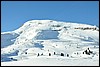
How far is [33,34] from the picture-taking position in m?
56.5

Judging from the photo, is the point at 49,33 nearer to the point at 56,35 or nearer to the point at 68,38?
the point at 56,35

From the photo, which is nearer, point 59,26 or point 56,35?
point 56,35

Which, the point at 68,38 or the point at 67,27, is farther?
the point at 67,27

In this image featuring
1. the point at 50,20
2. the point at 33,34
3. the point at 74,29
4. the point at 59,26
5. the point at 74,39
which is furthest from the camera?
Answer: the point at 50,20

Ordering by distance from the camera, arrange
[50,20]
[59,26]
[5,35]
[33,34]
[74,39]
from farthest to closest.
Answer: [50,20], [59,26], [5,35], [33,34], [74,39]

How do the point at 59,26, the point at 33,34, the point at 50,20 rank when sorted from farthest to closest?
1. the point at 50,20
2. the point at 59,26
3. the point at 33,34

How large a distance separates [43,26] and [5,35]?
10853mm

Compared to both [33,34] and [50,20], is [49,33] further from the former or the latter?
[50,20]

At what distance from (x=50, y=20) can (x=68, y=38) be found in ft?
80.4

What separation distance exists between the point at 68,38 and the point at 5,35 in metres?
14.5

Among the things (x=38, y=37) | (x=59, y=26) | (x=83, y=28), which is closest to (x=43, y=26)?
(x=59, y=26)

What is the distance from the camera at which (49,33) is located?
201 feet

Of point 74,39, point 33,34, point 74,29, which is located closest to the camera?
point 74,39

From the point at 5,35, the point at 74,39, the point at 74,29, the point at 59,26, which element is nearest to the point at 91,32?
the point at 74,29
